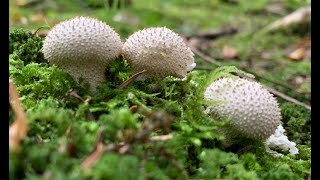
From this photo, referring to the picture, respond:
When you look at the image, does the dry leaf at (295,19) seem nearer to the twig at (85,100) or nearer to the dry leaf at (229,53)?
the dry leaf at (229,53)

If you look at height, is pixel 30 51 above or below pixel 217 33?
above

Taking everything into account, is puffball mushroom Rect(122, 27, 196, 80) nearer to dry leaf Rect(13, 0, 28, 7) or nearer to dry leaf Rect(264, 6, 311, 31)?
dry leaf Rect(264, 6, 311, 31)

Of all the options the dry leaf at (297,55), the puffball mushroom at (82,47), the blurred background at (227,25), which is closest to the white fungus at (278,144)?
the puffball mushroom at (82,47)

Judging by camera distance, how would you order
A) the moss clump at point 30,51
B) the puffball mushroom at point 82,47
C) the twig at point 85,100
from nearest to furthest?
the twig at point 85,100, the puffball mushroom at point 82,47, the moss clump at point 30,51

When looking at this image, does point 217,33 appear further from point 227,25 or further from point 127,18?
point 127,18

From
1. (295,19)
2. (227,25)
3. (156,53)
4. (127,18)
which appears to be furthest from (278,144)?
(227,25)

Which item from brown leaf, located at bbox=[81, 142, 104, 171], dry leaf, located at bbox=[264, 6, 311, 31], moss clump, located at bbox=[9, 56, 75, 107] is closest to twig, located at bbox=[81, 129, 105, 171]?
brown leaf, located at bbox=[81, 142, 104, 171]
